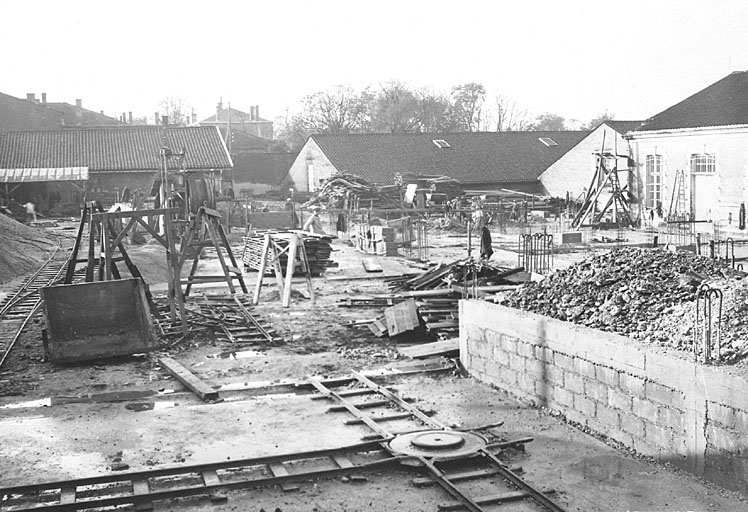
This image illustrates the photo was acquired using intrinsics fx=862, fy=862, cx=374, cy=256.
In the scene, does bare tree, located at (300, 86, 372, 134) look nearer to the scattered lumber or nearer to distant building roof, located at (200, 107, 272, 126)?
distant building roof, located at (200, 107, 272, 126)

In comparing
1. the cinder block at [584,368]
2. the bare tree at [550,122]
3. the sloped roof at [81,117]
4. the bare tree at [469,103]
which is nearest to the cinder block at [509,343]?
the cinder block at [584,368]

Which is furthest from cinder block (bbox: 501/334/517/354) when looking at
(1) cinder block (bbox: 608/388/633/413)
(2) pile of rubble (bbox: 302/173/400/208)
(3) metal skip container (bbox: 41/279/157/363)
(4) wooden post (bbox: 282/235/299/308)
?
(2) pile of rubble (bbox: 302/173/400/208)

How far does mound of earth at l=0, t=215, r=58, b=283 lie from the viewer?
26.6 metres

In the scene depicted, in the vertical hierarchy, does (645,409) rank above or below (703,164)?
below

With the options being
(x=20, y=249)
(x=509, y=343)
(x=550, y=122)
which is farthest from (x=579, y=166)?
(x=550, y=122)

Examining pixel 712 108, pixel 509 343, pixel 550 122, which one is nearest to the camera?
pixel 509 343

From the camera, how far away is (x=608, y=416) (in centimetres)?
938

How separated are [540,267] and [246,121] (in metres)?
112

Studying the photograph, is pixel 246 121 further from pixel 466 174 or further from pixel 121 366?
pixel 121 366

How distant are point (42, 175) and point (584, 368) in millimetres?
48747

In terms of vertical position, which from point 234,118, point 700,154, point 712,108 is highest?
point 234,118

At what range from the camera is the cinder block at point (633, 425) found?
29.1 feet

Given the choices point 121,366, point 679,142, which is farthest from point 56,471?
point 679,142

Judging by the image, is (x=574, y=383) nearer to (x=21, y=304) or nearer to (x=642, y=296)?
(x=642, y=296)
